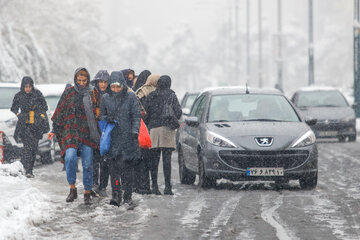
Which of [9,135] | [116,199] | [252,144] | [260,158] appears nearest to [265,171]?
[260,158]

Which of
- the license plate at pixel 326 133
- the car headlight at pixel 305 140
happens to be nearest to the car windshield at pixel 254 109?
the car headlight at pixel 305 140

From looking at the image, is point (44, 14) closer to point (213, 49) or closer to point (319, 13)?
point (213, 49)

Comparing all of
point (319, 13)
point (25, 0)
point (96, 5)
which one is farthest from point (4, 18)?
point (319, 13)

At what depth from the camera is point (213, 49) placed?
144250mm

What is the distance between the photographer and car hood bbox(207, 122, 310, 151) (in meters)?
12.9

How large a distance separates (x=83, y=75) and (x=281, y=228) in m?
3.45

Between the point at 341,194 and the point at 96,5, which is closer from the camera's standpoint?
the point at 341,194

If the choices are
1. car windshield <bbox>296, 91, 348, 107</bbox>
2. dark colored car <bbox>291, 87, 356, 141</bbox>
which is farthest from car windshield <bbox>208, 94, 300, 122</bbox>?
car windshield <bbox>296, 91, 348, 107</bbox>

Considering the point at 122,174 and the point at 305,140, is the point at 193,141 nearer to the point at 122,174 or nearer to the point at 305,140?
the point at 305,140

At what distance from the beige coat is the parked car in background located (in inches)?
195

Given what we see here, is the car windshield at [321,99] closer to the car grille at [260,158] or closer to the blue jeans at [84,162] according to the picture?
the car grille at [260,158]

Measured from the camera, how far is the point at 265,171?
12766 mm

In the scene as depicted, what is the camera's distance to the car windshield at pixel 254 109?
1390 cm

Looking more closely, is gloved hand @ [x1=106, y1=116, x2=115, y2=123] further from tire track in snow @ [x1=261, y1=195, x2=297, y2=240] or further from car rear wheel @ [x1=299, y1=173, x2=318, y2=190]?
car rear wheel @ [x1=299, y1=173, x2=318, y2=190]
